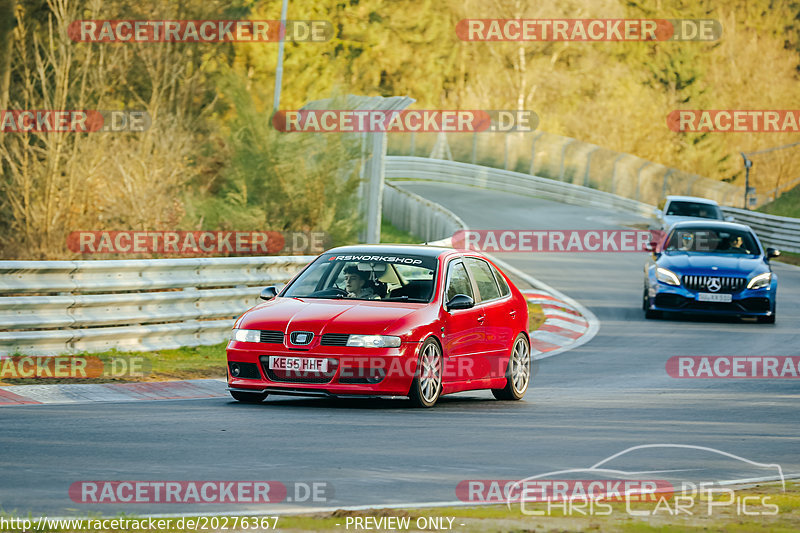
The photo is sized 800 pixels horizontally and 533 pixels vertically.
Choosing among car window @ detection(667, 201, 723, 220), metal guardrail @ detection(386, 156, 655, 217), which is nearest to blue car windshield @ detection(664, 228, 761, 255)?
car window @ detection(667, 201, 723, 220)

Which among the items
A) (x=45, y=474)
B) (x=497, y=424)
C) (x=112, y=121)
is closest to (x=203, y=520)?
(x=45, y=474)

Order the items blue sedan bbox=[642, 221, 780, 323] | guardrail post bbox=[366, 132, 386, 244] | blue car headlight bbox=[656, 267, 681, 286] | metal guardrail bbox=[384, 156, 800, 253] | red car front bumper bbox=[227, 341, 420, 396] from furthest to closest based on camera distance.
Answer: metal guardrail bbox=[384, 156, 800, 253]
guardrail post bbox=[366, 132, 386, 244]
blue car headlight bbox=[656, 267, 681, 286]
blue sedan bbox=[642, 221, 780, 323]
red car front bumper bbox=[227, 341, 420, 396]

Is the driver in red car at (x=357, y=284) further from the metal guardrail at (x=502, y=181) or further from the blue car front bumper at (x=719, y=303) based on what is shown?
the metal guardrail at (x=502, y=181)

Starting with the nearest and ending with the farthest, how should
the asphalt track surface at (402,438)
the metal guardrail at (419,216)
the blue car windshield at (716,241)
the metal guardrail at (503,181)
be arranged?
the asphalt track surface at (402,438) → the blue car windshield at (716,241) → the metal guardrail at (419,216) → the metal guardrail at (503,181)

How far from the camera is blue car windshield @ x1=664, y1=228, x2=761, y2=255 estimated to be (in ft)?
71.9

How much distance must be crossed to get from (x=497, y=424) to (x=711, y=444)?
175 cm

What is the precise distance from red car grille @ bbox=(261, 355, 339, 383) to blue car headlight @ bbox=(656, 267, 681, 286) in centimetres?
1123

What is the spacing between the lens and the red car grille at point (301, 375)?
11.0 metres

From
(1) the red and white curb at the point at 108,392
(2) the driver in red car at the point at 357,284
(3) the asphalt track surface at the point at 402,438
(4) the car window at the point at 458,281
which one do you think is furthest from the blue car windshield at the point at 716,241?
(1) the red and white curb at the point at 108,392

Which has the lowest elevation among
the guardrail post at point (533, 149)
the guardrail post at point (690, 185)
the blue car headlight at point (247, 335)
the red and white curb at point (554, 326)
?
the red and white curb at point (554, 326)

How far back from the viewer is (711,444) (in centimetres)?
972

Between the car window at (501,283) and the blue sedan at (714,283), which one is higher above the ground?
the car window at (501,283)

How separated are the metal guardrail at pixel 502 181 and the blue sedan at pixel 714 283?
1333 inches

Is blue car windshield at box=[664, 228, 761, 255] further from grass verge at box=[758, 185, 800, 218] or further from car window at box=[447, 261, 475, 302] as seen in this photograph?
grass verge at box=[758, 185, 800, 218]
